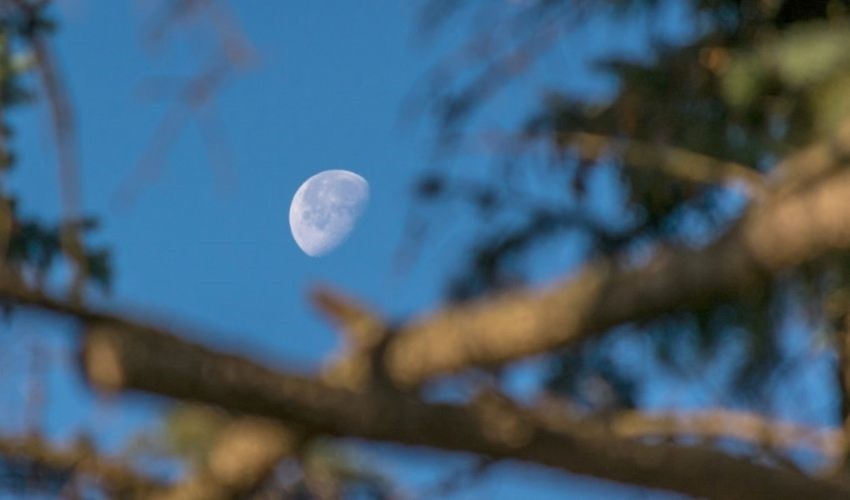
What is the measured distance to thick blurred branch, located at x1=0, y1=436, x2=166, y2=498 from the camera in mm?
1880

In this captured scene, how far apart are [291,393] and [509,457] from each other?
0.91ft

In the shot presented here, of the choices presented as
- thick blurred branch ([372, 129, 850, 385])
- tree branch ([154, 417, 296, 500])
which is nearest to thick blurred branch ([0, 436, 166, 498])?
tree branch ([154, 417, 296, 500])

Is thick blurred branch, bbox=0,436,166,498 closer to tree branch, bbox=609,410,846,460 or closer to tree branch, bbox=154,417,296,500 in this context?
tree branch, bbox=154,417,296,500

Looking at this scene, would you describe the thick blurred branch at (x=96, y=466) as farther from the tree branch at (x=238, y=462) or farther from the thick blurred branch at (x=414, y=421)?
the thick blurred branch at (x=414, y=421)

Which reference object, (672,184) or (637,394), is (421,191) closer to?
(672,184)

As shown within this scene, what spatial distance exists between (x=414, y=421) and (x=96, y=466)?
0.82 m

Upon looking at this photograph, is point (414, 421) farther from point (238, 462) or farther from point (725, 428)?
point (725, 428)

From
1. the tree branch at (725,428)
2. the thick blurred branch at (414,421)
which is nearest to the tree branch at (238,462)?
the thick blurred branch at (414,421)

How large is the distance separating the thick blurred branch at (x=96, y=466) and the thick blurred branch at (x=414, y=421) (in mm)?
691

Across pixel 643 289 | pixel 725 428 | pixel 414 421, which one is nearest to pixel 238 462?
pixel 414 421

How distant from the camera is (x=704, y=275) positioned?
1252 millimetres

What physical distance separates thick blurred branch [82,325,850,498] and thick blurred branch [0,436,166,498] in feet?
2.27

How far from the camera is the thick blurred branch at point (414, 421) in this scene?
117 centimetres

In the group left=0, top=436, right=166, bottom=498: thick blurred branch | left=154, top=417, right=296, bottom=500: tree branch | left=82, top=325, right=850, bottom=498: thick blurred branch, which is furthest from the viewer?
left=0, top=436, right=166, bottom=498: thick blurred branch
